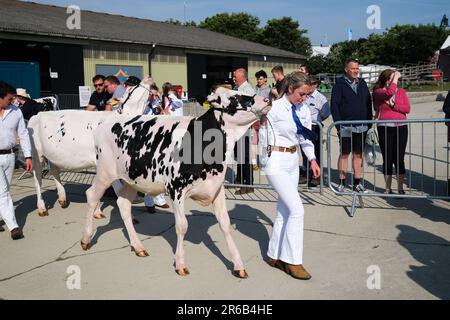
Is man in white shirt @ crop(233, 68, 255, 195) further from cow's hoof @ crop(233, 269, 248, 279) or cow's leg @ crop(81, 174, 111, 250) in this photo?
cow's hoof @ crop(233, 269, 248, 279)

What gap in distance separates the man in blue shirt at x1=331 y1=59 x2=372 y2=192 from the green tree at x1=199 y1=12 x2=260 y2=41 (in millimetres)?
60434

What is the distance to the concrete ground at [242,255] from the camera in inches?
167

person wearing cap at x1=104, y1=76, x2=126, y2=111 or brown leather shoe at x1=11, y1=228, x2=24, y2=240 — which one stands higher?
person wearing cap at x1=104, y1=76, x2=126, y2=111

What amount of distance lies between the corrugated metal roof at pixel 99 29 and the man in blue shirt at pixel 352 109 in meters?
16.4

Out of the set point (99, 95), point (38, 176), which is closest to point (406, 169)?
point (99, 95)

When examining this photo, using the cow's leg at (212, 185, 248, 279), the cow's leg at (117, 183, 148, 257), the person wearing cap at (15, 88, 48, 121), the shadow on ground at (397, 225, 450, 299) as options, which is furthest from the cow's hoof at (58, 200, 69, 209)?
the shadow on ground at (397, 225, 450, 299)

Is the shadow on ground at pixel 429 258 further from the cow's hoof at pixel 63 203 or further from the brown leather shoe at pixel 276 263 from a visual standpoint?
the cow's hoof at pixel 63 203

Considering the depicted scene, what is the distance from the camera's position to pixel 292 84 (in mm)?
4457

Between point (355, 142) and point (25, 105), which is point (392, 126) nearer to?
point (355, 142)

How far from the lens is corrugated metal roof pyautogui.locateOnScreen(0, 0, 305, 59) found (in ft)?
69.1

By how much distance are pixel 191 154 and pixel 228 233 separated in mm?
909

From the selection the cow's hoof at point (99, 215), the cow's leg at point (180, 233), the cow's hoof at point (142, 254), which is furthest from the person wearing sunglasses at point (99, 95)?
the cow's leg at point (180, 233)

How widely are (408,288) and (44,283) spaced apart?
11.7 feet

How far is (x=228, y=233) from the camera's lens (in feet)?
15.2
